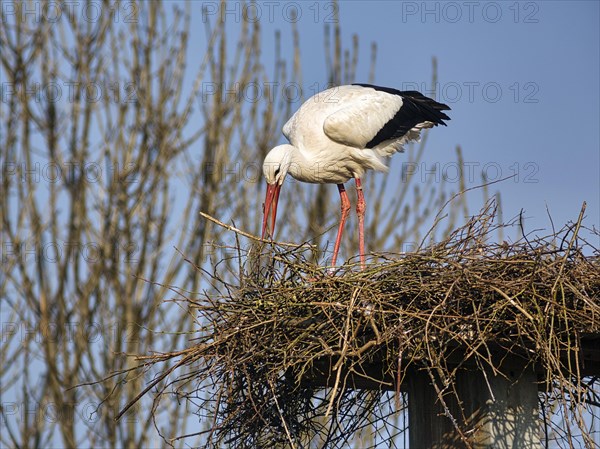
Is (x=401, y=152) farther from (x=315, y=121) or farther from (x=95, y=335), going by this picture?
(x=95, y=335)

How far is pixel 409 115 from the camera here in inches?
254

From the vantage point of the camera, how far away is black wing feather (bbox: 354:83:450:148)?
6.32 metres

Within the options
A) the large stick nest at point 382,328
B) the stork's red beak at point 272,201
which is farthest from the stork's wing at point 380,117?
the large stick nest at point 382,328

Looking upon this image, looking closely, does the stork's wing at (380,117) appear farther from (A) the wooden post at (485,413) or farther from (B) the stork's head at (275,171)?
(A) the wooden post at (485,413)

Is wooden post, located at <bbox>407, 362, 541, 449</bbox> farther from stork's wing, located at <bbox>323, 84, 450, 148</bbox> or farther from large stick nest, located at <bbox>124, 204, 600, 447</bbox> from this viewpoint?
stork's wing, located at <bbox>323, 84, 450, 148</bbox>

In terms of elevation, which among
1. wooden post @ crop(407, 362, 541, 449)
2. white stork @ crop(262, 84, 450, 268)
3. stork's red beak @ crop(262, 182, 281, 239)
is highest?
white stork @ crop(262, 84, 450, 268)

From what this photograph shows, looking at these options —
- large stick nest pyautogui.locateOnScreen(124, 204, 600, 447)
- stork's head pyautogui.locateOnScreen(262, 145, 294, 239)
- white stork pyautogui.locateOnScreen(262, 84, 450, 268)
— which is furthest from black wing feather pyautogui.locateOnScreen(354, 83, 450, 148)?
large stick nest pyautogui.locateOnScreen(124, 204, 600, 447)

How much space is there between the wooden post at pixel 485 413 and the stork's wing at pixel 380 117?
7.68ft

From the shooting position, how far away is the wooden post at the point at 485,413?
3777 mm

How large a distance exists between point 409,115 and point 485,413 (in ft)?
9.84

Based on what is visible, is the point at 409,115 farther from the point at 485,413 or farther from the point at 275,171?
the point at 485,413

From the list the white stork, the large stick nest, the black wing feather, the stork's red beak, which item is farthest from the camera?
the black wing feather

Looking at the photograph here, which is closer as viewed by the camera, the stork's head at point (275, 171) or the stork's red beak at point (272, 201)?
the stork's red beak at point (272, 201)

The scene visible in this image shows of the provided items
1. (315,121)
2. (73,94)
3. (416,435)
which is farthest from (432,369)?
(73,94)
